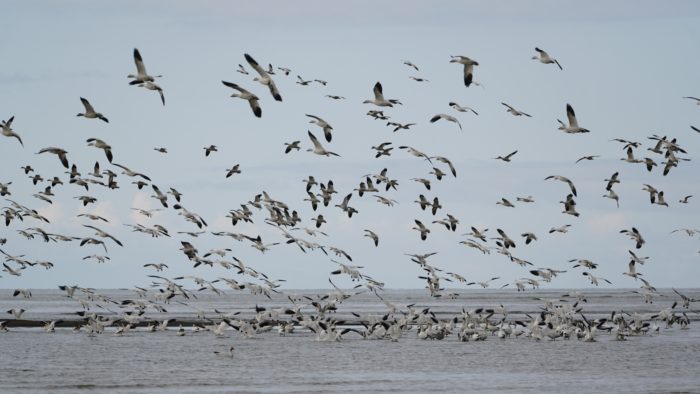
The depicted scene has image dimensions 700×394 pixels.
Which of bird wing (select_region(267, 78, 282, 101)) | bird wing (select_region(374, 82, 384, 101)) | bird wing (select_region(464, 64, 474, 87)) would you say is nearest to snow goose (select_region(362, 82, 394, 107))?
bird wing (select_region(374, 82, 384, 101))

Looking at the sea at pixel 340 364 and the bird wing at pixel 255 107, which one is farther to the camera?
the sea at pixel 340 364

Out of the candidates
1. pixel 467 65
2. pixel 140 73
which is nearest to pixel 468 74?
pixel 467 65

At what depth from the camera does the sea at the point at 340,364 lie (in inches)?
1364

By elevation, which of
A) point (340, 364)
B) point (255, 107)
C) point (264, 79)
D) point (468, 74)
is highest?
point (468, 74)

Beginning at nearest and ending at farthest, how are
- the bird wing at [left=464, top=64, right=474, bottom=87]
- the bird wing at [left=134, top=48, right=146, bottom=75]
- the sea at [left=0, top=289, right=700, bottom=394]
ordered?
the sea at [left=0, top=289, right=700, bottom=394] → the bird wing at [left=134, top=48, right=146, bottom=75] → the bird wing at [left=464, top=64, right=474, bottom=87]

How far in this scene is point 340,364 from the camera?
41156mm

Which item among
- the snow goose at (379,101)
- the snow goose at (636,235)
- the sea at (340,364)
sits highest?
the snow goose at (379,101)

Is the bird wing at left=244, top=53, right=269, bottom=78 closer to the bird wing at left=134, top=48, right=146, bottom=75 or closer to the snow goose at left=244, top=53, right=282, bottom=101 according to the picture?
the snow goose at left=244, top=53, right=282, bottom=101

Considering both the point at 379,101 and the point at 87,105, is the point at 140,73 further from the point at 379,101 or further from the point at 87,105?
the point at 379,101

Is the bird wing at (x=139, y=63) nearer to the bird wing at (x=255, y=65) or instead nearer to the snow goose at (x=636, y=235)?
the bird wing at (x=255, y=65)

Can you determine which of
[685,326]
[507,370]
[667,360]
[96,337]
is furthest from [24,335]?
[685,326]

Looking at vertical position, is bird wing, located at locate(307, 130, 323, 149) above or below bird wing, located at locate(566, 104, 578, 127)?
below

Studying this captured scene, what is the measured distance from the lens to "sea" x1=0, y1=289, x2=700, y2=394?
34.7m

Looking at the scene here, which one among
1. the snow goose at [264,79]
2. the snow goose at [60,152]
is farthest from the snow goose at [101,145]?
the snow goose at [264,79]
